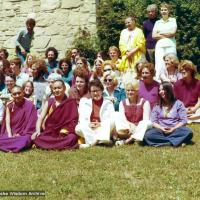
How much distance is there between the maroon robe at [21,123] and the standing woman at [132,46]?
2941 mm

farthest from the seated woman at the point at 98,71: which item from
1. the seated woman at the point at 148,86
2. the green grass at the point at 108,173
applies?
the green grass at the point at 108,173

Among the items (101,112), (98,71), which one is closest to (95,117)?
(101,112)

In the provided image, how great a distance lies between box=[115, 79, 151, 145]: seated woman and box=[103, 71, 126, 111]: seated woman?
79 centimetres

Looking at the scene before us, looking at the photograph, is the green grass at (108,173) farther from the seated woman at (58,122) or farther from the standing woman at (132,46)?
the standing woman at (132,46)

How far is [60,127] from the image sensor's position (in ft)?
23.5

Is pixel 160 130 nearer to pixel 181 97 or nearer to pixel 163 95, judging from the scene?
pixel 163 95

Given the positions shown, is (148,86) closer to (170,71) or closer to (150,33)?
(170,71)

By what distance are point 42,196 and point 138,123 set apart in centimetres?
253

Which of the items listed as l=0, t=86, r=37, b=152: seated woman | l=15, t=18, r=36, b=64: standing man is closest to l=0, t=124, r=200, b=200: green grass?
l=0, t=86, r=37, b=152: seated woman

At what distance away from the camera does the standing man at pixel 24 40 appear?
11.3 m

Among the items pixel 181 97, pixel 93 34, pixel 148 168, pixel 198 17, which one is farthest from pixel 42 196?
pixel 198 17

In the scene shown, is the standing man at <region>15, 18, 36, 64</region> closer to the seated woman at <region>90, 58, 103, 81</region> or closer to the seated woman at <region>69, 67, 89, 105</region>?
the seated woman at <region>90, 58, 103, 81</region>

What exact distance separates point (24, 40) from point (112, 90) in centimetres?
376

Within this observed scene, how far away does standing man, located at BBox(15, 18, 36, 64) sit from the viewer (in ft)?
36.9
